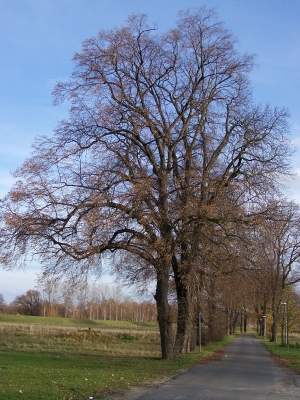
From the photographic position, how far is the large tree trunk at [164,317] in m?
22.7

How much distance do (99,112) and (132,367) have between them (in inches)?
427

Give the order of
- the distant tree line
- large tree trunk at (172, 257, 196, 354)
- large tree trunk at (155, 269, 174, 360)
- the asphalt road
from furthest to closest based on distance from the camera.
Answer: the distant tree line < large tree trunk at (172, 257, 196, 354) < large tree trunk at (155, 269, 174, 360) < the asphalt road

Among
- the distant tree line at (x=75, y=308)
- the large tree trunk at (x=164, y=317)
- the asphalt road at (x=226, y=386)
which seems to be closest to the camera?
the asphalt road at (x=226, y=386)

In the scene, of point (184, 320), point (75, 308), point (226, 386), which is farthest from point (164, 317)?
point (75, 308)

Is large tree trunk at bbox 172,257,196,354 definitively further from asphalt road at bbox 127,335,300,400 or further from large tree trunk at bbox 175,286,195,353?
asphalt road at bbox 127,335,300,400

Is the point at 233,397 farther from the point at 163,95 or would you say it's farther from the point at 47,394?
the point at 163,95

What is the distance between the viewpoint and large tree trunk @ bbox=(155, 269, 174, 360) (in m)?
22.7

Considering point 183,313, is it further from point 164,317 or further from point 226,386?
point 226,386

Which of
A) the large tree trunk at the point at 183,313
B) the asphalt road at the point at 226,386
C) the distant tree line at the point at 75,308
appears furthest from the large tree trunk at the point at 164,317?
the distant tree line at the point at 75,308

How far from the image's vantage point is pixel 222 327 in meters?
47.1

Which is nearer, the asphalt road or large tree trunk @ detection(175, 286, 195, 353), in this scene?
the asphalt road

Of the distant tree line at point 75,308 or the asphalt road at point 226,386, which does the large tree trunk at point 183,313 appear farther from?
the distant tree line at point 75,308

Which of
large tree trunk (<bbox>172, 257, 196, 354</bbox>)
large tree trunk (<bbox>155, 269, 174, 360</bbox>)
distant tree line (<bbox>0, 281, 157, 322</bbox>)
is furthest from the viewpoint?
distant tree line (<bbox>0, 281, 157, 322</bbox>)

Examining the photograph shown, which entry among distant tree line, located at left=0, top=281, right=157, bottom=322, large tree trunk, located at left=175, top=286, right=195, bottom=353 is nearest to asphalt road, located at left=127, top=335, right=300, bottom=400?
large tree trunk, located at left=175, top=286, right=195, bottom=353
